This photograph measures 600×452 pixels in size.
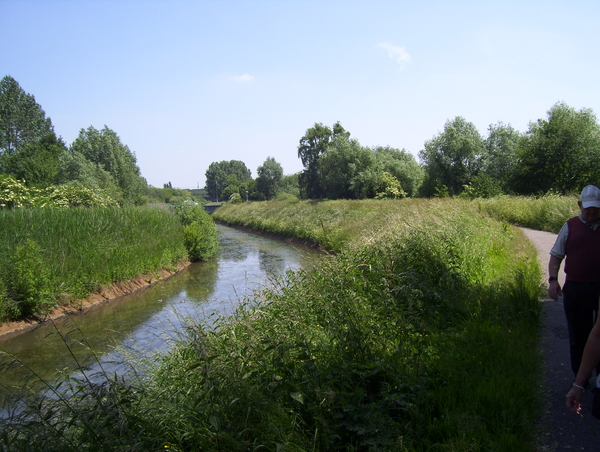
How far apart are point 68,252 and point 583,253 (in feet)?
43.0

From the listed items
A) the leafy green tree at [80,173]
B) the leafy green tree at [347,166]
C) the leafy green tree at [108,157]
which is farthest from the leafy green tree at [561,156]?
the leafy green tree at [108,157]

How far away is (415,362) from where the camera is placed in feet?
14.1

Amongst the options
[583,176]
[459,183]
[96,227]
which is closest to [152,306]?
[96,227]

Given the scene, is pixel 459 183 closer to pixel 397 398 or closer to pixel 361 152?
pixel 361 152

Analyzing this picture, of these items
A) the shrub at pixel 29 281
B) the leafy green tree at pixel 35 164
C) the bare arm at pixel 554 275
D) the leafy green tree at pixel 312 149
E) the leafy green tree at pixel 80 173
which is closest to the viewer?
the bare arm at pixel 554 275

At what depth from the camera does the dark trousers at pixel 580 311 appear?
12.1 feet

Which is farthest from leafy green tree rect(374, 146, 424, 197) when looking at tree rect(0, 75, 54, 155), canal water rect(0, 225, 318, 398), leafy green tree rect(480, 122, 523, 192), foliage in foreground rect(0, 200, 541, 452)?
tree rect(0, 75, 54, 155)

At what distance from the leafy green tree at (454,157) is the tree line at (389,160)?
0.09 metres

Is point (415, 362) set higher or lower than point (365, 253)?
lower

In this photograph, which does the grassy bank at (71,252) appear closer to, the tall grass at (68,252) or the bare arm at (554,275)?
the tall grass at (68,252)

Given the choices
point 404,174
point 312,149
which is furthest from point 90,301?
point 312,149

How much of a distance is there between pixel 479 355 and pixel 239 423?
279cm

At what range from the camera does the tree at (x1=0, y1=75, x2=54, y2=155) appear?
58.8m

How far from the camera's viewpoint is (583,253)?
3762 millimetres
